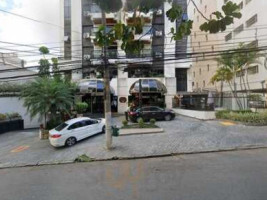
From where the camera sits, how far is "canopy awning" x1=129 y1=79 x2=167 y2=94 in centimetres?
3609

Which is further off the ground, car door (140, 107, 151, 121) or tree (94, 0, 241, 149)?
tree (94, 0, 241, 149)

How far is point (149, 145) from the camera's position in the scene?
17.2 metres

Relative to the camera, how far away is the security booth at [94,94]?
117 ft

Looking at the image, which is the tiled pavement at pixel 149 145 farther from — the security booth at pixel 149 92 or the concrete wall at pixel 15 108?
the security booth at pixel 149 92

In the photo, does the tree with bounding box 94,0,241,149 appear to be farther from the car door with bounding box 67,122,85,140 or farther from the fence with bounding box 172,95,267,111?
the fence with bounding box 172,95,267,111

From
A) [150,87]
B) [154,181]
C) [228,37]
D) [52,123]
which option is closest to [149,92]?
[150,87]

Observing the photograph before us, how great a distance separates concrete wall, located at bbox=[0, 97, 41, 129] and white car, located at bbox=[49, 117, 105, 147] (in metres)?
12.2

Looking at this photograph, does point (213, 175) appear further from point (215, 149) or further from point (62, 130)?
point (62, 130)

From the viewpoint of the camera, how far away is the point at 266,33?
31.0m

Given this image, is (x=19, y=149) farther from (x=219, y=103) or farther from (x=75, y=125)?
(x=219, y=103)

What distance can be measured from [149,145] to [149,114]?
10.3 meters

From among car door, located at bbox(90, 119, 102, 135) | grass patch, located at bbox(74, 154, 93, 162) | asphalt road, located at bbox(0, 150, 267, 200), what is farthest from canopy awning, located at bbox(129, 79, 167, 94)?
asphalt road, located at bbox(0, 150, 267, 200)

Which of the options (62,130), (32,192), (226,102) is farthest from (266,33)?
(32,192)

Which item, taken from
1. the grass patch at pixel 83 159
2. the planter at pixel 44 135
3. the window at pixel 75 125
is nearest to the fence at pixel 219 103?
the window at pixel 75 125
